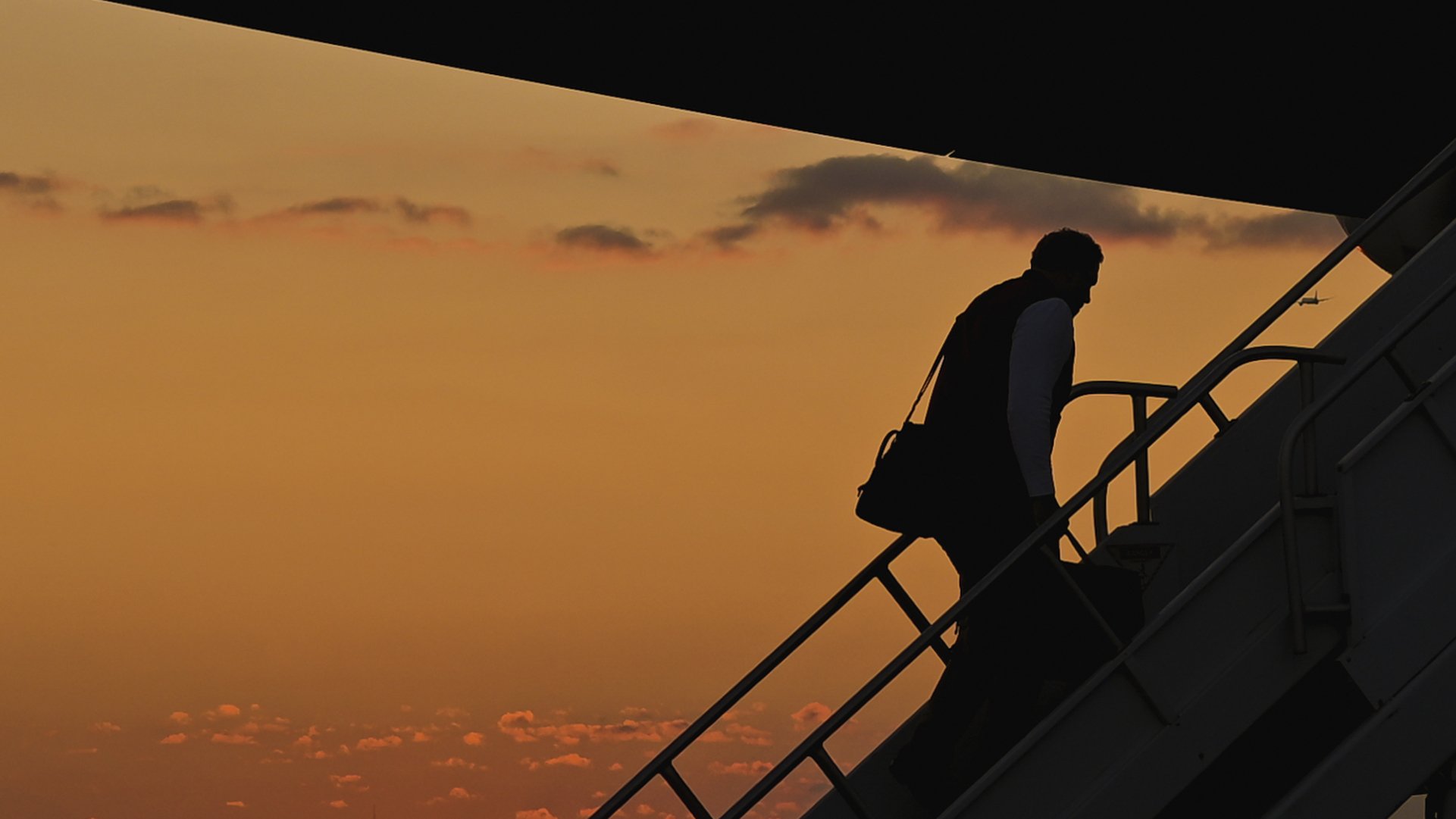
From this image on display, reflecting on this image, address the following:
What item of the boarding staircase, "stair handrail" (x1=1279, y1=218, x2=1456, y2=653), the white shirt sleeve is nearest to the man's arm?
the white shirt sleeve

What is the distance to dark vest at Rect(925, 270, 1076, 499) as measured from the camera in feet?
21.9

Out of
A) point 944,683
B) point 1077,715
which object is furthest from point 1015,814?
point 944,683

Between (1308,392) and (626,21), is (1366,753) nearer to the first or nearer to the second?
(1308,392)

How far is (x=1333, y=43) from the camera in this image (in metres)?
12.5

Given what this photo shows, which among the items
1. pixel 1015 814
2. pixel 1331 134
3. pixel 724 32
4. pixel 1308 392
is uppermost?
pixel 724 32

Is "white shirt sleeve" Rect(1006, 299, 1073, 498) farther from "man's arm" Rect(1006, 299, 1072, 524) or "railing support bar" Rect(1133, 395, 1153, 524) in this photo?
"railing support bar" Rect(1133, 395, 1153, 524)

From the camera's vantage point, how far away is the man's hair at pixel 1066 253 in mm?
6828

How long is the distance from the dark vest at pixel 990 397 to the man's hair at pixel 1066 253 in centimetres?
6

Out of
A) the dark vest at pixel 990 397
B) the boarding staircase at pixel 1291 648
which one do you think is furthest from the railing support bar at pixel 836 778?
the dark vest at pixel 990 397

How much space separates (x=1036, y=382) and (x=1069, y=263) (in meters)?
0.59

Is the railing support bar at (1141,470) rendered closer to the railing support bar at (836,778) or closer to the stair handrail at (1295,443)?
the stair handrail at (1295,443)

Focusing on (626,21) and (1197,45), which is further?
(1197,45)

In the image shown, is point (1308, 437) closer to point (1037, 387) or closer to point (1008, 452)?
point (1037, 387)

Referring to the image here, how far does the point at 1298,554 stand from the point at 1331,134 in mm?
8531
